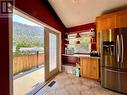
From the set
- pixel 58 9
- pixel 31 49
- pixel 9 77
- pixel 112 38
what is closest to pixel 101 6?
pixel 112 38

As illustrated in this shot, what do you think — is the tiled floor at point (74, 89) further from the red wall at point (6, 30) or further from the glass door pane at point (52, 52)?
the red wall at point (6, 30)

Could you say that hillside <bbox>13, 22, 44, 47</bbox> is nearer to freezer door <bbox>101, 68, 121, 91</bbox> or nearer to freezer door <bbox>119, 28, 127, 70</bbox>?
freezer door <bbox>101, 68, 121, 91</bbox>

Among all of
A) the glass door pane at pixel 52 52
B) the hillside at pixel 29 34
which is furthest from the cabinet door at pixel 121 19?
the hillside at pixel 29 34

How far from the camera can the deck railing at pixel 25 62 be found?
5188 millimetres

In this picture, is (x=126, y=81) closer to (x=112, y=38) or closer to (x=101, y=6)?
(x=112, y=38)

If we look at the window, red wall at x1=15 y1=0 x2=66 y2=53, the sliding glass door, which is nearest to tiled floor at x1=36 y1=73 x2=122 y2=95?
the sliding glass door

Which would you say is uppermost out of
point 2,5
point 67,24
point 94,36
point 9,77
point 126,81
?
point 67,24

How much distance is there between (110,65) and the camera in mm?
3395

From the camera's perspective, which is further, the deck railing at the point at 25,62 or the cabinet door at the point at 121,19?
the deck railing at the point at 25,62

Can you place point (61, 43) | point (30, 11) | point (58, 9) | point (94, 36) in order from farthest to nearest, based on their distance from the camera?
point (61, 43)
point (94, 36)
point (58, 9)
point (30, 11)

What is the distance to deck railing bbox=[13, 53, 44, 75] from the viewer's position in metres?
5.19

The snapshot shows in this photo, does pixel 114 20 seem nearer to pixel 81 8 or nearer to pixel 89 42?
pixel 81 8

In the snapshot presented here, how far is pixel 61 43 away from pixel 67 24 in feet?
3.31

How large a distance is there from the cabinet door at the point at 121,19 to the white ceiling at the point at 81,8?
13.1 inches
